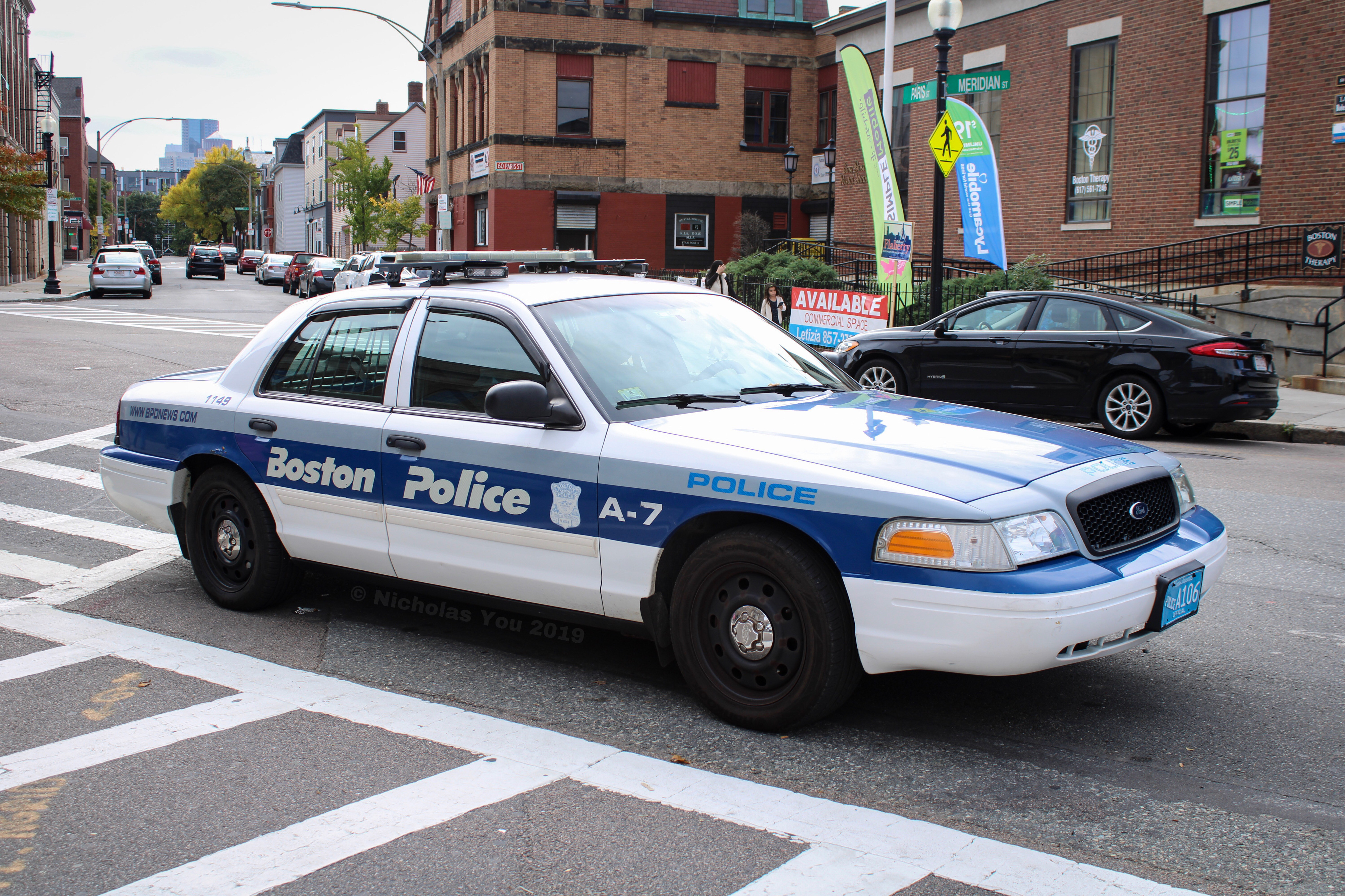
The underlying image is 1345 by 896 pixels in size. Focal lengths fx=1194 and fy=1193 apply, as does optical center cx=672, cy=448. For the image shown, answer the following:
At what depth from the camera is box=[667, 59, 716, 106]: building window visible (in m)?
41.0

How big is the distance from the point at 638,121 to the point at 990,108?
54.8 feet

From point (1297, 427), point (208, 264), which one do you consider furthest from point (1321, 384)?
point (208, 264)

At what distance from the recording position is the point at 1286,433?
13.2 metres

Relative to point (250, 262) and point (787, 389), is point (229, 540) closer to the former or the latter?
point (787, 389)

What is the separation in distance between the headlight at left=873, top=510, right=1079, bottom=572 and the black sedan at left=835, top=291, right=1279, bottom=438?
299 inches

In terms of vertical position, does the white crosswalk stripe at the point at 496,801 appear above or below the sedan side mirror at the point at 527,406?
below

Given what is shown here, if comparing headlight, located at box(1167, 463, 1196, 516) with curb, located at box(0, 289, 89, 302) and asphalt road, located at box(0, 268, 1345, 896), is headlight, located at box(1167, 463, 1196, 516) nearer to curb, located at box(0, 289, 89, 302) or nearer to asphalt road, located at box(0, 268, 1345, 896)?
asphalt road, located at box(0, 268, 1345, 896)

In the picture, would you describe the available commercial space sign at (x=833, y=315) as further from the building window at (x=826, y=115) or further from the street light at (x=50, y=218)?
the street light at (x=50, y=218)

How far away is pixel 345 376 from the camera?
221 inches

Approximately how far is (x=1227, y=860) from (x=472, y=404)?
10.7 feet

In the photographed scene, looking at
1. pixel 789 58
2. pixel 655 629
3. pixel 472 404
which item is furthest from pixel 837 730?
pixel 789 58

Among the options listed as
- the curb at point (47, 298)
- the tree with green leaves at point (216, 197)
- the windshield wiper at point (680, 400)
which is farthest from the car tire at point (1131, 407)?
the tree with green leaves at point (216, 197)

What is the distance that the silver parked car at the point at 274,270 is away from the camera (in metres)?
57.7

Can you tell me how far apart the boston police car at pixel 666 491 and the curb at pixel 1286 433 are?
944 cm
